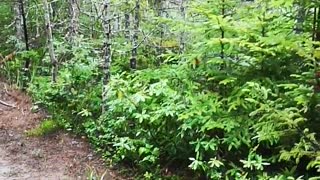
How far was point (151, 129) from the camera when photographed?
20.6 feet

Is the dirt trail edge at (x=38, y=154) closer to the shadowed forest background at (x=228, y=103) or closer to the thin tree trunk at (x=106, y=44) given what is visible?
the shadowed forest background at (x=228, y=103)

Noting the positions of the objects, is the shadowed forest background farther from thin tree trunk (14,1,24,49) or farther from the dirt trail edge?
thin tree trunk (14,1,24,49)

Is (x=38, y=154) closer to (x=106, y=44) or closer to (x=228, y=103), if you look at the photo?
(x=106, y=44)

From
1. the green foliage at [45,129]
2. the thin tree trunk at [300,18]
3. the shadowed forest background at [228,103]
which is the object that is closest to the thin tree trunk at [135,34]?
the shadowed forest background at [228,103]

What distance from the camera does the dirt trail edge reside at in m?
6.44

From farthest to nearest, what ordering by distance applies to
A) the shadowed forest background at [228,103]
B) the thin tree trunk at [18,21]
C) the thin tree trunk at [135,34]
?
1. the thin tree trunk at [18,21]
2. the thin tree trunk at [135,34]
3. the shadowed forest background at [228,103]

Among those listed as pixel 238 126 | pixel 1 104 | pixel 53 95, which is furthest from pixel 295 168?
pixel 1 104

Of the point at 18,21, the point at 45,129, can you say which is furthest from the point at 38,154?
the point at 18,21

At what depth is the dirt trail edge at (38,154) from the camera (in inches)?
254

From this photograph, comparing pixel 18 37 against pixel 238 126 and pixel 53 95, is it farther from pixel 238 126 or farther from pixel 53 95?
pixel 238 126

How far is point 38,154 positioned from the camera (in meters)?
7.12

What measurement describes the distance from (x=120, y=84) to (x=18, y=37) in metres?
6.49

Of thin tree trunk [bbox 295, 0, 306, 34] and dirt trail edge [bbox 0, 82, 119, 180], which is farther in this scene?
dirt trail edge [bbox 0, 82, 119, 180]

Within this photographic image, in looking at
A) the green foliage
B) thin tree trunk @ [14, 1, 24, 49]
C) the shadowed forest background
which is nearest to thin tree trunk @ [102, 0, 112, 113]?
the shadowed forest background
